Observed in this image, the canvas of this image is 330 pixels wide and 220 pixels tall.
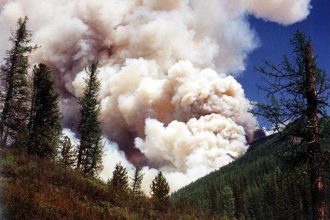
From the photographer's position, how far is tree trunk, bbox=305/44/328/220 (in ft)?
46.9

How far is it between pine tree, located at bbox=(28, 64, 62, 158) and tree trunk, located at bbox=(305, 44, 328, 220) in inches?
1265

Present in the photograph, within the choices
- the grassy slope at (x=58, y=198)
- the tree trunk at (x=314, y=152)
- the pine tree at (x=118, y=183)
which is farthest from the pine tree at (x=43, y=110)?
the tree trunk at (x=314, y=152)

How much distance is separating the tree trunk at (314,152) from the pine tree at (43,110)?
32.1 m

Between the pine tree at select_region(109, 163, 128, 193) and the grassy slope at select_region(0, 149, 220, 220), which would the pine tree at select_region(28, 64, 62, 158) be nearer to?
the pine tree at select_region(109, 163, 128, 193)

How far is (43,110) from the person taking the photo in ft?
148

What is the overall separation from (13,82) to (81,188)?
2516 centimetres

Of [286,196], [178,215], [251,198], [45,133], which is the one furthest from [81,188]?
[251,198]

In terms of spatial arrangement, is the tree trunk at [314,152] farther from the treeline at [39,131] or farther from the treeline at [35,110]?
the treeline at [35,110]

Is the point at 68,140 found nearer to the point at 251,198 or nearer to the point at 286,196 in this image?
the point at 286,196

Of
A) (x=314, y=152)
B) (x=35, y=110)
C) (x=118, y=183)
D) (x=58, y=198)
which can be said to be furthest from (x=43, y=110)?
(x=58, y=198)

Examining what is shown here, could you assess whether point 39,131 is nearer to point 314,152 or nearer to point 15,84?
point 15,84

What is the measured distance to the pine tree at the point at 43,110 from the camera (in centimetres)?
4328

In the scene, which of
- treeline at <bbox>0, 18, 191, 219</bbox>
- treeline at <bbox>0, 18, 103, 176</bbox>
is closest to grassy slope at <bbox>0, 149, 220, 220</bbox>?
treeline at <bbox>0, 18, 191, 219</bbox>

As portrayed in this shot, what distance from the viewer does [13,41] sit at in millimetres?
36094
